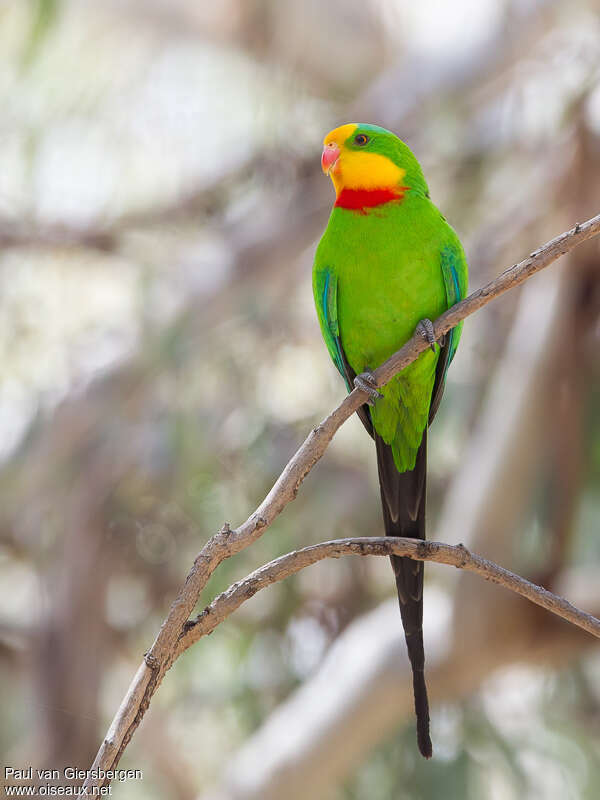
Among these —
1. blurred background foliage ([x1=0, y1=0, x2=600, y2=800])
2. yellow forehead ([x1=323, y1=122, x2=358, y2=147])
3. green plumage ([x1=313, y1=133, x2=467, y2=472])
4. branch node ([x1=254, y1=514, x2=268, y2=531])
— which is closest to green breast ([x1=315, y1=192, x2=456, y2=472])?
green plumage ([x1=313, y1=133, x2=467, y2=472])

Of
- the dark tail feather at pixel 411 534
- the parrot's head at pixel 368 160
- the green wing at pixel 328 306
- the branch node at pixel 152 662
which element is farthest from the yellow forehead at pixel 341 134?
the branch node at pixel 152 662

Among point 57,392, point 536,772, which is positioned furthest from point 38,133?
point 536,772

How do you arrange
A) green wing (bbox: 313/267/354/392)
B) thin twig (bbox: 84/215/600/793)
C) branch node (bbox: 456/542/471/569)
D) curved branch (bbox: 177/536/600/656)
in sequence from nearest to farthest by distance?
thin twig (bbox: 84/215/600/793)
curved branch (bbox: 177/536/600/656)
branch node (bbox: 456/542/471/569)
green wing (bbox: 313/267/354/392)

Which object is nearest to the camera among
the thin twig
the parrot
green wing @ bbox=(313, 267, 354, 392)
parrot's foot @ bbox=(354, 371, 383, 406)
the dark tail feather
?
the thin twig

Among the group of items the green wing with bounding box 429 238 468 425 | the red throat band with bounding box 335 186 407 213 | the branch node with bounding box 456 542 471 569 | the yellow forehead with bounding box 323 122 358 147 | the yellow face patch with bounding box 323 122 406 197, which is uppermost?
the yellow forehead with bounding box 323 122 358 147

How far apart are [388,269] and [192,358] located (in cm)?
333

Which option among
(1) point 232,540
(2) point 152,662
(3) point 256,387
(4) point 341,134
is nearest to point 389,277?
(4) point 341,134

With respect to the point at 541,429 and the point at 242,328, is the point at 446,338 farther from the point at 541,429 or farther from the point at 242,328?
the point at 242,328

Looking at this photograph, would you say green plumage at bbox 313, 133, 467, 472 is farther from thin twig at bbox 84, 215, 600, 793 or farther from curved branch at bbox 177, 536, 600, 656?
curved branch at bbox 177, 536, 600, 656

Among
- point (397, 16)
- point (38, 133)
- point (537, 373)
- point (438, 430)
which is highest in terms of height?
point (397, 16)

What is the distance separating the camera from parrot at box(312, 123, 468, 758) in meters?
2.59

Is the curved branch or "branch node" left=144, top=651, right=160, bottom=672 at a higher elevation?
the curved branch

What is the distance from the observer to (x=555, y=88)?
18.7 ft

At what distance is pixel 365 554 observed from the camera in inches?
73.7
